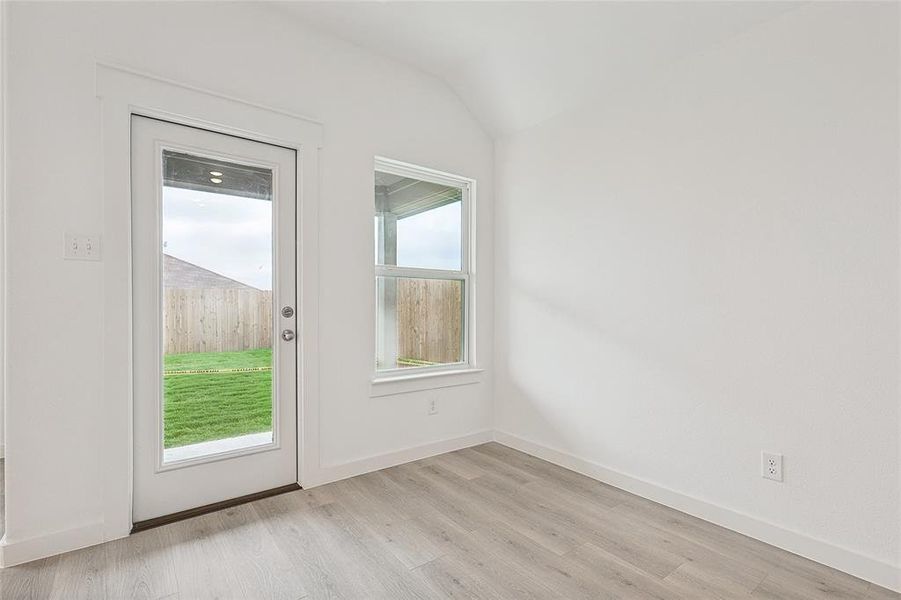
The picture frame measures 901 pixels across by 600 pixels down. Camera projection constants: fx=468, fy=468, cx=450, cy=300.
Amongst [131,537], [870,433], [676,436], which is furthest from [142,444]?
[870,433]

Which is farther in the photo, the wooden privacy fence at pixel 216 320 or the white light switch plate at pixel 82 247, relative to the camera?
the wooden privacy fence at pixel 216 320

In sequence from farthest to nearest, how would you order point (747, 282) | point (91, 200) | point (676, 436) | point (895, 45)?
point (676, 436) → point (747, 282) → point (91, 200) → point (895, 45)

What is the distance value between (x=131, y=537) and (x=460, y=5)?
3159 millimetres

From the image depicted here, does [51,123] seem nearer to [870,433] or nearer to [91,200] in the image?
[91,200]

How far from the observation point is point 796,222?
2.08 meters

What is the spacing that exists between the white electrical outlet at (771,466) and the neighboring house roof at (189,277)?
277 centimetres

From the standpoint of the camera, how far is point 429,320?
11.3 feet

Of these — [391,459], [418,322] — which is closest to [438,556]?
[391,459]

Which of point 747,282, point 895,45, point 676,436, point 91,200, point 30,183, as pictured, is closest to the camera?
point 895,45

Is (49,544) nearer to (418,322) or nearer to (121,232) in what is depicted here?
(121,232)

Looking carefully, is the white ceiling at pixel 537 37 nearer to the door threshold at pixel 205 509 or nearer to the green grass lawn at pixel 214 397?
the green grass lawn at pixel 214 397

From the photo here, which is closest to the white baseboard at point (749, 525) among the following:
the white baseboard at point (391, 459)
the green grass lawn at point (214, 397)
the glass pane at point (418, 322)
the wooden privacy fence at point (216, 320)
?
the white baseboard at point (391, 459)

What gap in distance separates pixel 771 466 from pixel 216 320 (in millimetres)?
2820

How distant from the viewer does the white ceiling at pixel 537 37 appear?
92.2 inches
